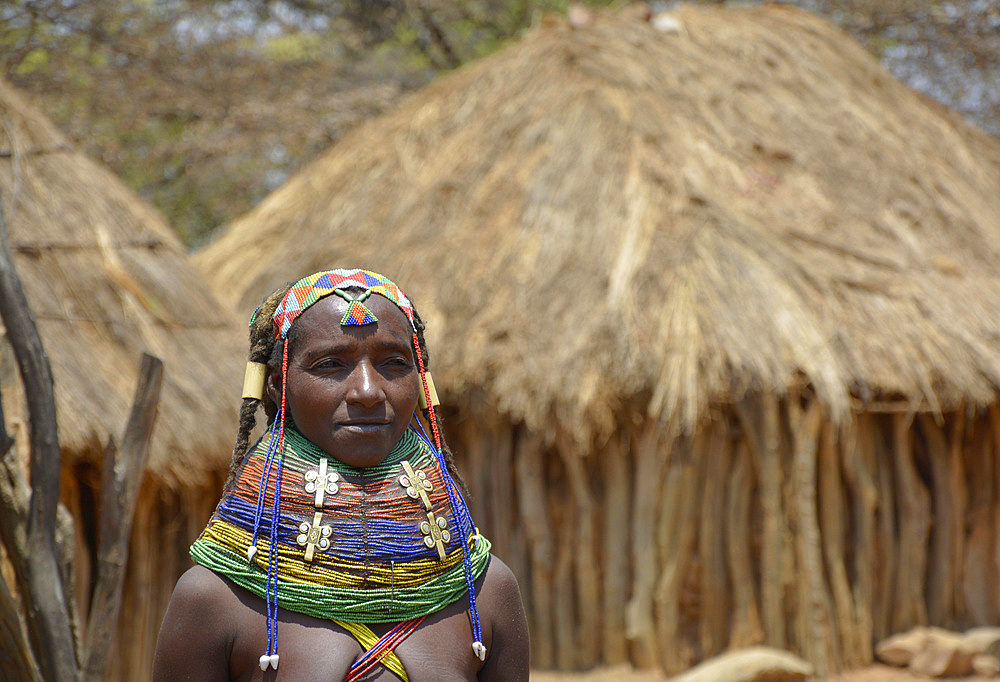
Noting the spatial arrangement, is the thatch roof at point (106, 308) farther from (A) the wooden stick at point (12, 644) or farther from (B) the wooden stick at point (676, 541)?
(B) the wooden stick at point (676, 541)

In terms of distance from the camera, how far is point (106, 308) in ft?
15.4

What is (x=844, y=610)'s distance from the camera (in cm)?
600

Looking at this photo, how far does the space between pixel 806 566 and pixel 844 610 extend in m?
0.47

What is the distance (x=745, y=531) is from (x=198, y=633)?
4740 millimetres

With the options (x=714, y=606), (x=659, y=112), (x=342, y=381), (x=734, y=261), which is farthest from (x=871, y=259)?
(x=342, y=381)

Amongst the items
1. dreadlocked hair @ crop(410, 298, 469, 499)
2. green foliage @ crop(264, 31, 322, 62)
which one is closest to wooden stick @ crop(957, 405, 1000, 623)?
dreadlocked hair @ crop(410, 298, 469, 499)

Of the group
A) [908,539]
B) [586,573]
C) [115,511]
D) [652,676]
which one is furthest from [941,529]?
[115,511]

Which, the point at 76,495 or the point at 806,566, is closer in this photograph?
the point at 76,495

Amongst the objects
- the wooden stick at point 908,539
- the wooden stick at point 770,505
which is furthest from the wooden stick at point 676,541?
the wooden stick at point 908,539

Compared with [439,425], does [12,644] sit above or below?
below

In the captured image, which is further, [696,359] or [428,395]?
[696,359]

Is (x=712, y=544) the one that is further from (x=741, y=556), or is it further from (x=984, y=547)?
(x=984, y=547)

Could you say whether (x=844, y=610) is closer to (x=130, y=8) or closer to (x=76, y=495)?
(x=76, y=495)

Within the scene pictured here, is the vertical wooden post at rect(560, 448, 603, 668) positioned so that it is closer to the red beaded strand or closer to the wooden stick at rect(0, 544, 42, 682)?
the wooden stick at rect(0, 544, 42, 682)
